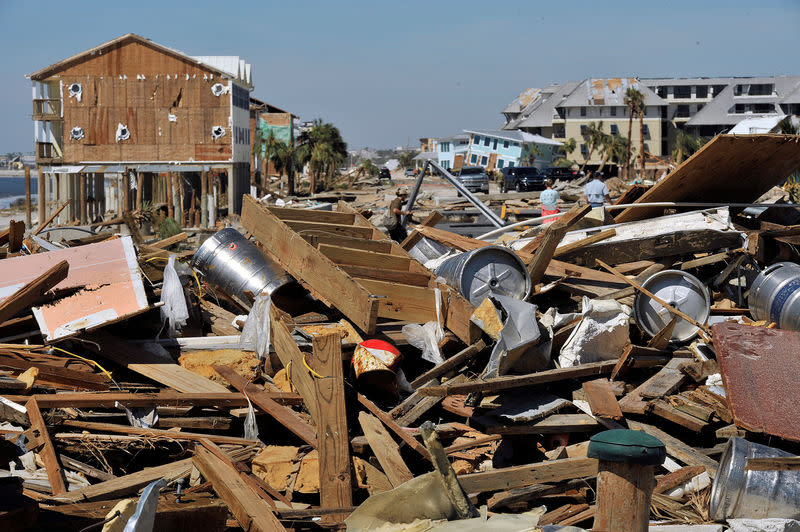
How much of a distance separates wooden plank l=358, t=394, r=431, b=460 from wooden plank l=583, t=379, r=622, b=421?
1.48m

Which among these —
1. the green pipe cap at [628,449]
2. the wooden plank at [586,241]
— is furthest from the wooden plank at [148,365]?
the wooden plank at [586,241]

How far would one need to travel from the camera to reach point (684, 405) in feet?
21.4

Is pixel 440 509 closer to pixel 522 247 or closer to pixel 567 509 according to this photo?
pixel 567 509

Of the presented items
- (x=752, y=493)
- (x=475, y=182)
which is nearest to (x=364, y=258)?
(x=752, y=493)

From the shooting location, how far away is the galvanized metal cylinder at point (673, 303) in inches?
309

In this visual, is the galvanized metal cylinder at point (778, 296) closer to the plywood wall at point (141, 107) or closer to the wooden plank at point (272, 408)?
the wooden plank at point (272, 408)

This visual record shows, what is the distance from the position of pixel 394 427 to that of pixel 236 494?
156cm

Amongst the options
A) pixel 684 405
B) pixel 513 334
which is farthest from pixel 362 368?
pixel 684 405

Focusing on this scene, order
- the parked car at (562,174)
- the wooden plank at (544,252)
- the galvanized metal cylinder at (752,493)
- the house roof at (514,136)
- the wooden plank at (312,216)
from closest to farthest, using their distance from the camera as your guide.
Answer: the galvanized metal cylinder at (752,493), the wooden plank at (544,252), the wooden plank at (312,216), the parked car at (562,174), the house roof at (514,136)

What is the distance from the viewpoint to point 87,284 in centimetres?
761

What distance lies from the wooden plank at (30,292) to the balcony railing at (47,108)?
29702mm

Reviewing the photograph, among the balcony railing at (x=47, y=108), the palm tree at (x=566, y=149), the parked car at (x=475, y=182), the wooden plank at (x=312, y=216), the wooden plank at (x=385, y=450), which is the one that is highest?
the palm tree at (x=566, y=149)

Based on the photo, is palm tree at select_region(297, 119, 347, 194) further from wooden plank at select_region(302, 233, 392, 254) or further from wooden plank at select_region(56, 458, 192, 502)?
wooden plank at select_region(56, 458, 192, 502)

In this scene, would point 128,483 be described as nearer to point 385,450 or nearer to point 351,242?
point 385,450
